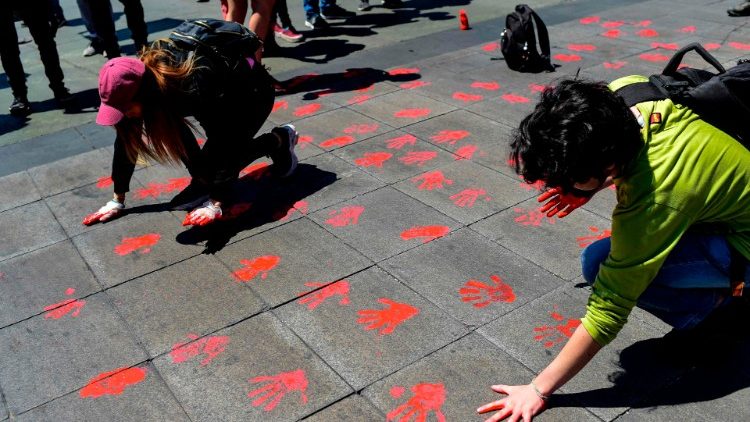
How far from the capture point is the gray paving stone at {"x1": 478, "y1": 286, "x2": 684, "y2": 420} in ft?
8.45

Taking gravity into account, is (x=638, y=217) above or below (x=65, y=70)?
above

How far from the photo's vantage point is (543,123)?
2.02 meters

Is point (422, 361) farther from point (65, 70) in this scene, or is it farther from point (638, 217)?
point (65, 70)

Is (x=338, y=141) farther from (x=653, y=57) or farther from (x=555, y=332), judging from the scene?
(x=653, y=57)

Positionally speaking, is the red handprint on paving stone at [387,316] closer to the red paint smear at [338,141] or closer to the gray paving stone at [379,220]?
the gray paving stone at [379,220]

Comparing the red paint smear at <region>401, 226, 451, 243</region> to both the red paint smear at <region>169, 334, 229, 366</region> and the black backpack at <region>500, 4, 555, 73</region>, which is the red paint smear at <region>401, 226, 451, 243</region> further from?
the black backpack at <region>500, 4, 555, 73</region>

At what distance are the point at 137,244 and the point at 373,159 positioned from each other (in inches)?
61.0

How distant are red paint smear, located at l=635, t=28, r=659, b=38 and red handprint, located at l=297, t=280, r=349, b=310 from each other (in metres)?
4.89

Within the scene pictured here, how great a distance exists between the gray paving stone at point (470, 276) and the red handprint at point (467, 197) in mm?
347

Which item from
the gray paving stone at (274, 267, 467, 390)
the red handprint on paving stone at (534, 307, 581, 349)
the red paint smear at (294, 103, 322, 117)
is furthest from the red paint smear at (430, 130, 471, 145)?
the red handprint on paving stone at (534, 307, 581, 349)

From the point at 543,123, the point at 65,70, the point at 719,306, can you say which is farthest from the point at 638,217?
the point at 65,70

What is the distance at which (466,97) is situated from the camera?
18.4ft

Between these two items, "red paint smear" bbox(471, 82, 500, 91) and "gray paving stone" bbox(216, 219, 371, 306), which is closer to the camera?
"gray paving stone" bbox(216, 219, 371, 306)

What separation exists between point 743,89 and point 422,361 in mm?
1441
